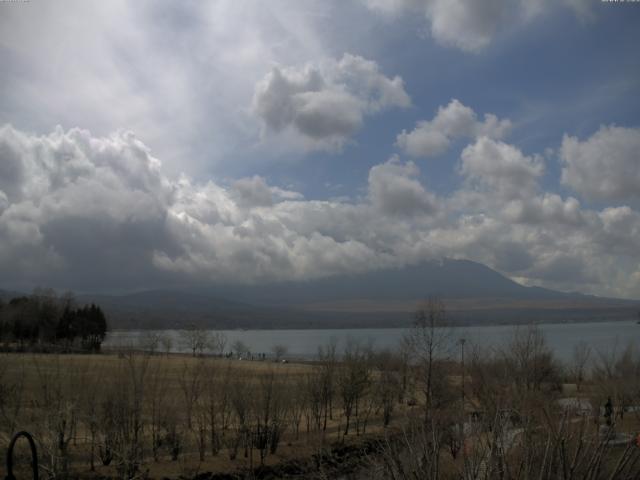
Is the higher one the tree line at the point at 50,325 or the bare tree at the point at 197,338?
the tree line at the point at 50,325

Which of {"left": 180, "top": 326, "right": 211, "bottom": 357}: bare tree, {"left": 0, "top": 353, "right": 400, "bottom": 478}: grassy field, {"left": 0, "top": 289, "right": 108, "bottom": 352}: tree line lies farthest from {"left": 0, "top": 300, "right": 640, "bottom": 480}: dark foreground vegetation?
{"left": 180, "top": 326, "right": 211, "bottom": 357}: bare tree

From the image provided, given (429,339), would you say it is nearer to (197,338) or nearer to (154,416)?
Result: (154,416)

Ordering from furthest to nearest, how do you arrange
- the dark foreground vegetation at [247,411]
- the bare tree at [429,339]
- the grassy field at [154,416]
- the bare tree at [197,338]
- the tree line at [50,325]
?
the bare tree at [197,338] < the tree line at [50,325] < the bare tree at [429,339] < the grassy field at [154,416] < the dark foreground vegetation at [247,411]

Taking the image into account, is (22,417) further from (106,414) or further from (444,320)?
(444,320)

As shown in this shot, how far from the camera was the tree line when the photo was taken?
4532 inches

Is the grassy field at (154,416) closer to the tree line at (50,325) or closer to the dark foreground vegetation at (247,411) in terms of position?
the dark foreground vegetation at (247,411)

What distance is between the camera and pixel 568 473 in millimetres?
7934

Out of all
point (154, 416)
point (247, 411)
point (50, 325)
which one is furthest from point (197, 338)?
point (154, 416)

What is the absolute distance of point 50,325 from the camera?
123m

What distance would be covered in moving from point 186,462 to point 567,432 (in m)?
30.3

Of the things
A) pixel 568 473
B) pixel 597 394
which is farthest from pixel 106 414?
pixel 597 394

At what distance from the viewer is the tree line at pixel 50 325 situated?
378 ft

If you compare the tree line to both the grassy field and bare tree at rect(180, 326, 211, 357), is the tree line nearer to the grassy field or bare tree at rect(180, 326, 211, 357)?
bare tree at rect(180, 326, 211, 357)

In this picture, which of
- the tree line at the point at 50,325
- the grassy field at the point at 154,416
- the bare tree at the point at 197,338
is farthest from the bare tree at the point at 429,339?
the bare tree at the point at 197,338
